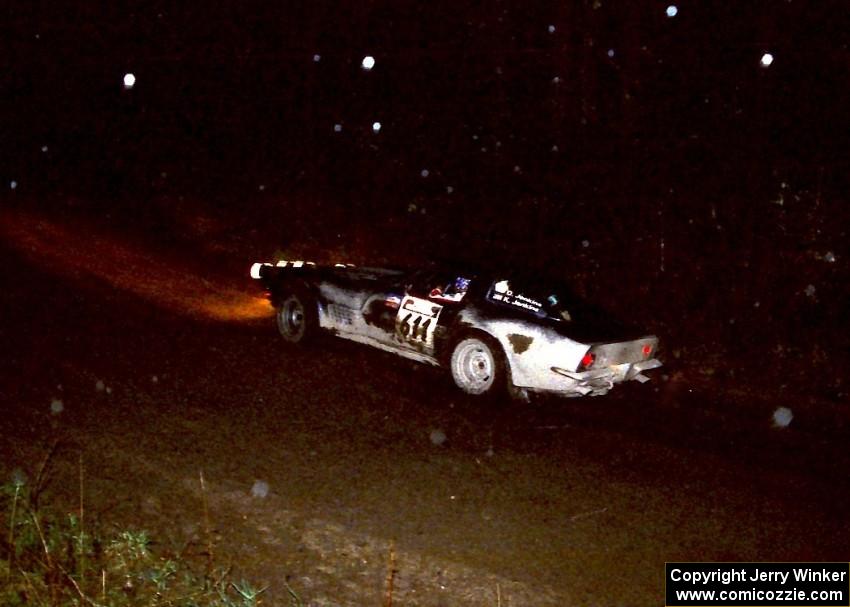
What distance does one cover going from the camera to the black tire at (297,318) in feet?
31.9

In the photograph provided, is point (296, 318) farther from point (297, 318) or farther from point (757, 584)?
point (757, 584)

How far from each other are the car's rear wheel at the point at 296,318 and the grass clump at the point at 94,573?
5.16 meters

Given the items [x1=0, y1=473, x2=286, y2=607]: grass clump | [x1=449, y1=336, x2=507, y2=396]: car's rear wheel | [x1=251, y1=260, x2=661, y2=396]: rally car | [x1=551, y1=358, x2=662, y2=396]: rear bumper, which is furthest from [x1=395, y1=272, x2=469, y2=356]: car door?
[x1=0, y1=473, x2=286, y2=607]: grass clump

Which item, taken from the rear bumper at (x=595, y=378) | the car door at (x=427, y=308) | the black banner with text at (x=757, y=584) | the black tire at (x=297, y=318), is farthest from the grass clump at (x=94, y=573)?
the black tire at (x=297, y=318)

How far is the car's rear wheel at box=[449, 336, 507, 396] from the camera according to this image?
27.3 feet

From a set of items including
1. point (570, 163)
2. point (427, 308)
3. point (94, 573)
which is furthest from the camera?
point (570, 163)

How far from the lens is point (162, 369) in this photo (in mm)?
8195

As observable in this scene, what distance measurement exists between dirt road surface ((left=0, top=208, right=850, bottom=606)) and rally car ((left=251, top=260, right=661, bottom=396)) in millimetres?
294

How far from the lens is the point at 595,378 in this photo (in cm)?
800

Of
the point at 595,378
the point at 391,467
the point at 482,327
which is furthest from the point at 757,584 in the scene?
the point at 482,327

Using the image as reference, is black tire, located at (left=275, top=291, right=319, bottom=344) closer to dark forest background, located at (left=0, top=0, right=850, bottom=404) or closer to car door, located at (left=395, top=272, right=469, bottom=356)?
car door, located at (left=395, top=272, right=469, bottom=356)

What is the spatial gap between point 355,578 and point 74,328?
6.34m

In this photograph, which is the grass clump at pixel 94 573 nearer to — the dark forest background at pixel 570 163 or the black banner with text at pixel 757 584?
the black banner with text at pixel 757 584

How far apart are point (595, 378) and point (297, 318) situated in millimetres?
3740
